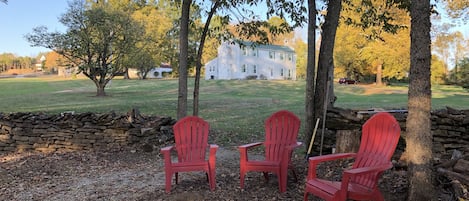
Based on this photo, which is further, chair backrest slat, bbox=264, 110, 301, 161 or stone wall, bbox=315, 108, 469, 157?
stone wall, bbox=315, 108, 469, 157

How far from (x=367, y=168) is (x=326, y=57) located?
2.94 metres

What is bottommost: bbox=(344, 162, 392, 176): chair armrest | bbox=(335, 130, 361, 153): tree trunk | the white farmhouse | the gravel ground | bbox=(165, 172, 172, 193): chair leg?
the gravel ground

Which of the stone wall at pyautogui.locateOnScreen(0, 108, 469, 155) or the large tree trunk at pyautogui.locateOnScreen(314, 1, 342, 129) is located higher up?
the large tree trunk at pyautogui.locateOnScreen(314, 1, 342, 129)

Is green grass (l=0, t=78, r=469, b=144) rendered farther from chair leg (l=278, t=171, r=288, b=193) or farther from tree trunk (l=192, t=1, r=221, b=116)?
chair leg (l=278, t=171, r=288, b=193)

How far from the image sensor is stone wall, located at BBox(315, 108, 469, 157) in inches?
205

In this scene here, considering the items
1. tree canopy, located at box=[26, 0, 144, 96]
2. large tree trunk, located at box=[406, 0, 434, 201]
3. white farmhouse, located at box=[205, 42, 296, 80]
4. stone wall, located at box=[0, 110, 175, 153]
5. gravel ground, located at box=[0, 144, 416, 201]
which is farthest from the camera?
white farmhouse, located at box=[205, 42, 296, 80]

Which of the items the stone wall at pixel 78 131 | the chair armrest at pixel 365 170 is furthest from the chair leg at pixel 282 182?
the stone wall at pixel 78 131

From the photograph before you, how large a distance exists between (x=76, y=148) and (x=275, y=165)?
4.11 meters

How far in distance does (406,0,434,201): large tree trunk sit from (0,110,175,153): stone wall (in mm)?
4525

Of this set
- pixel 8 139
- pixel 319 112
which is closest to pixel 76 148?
pixel 8 139

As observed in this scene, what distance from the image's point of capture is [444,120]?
208 inches

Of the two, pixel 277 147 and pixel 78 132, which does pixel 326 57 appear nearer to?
pixel 277 147

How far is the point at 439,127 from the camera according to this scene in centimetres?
531

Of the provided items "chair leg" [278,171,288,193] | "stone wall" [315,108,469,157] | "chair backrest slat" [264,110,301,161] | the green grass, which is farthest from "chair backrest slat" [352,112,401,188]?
the green grass
